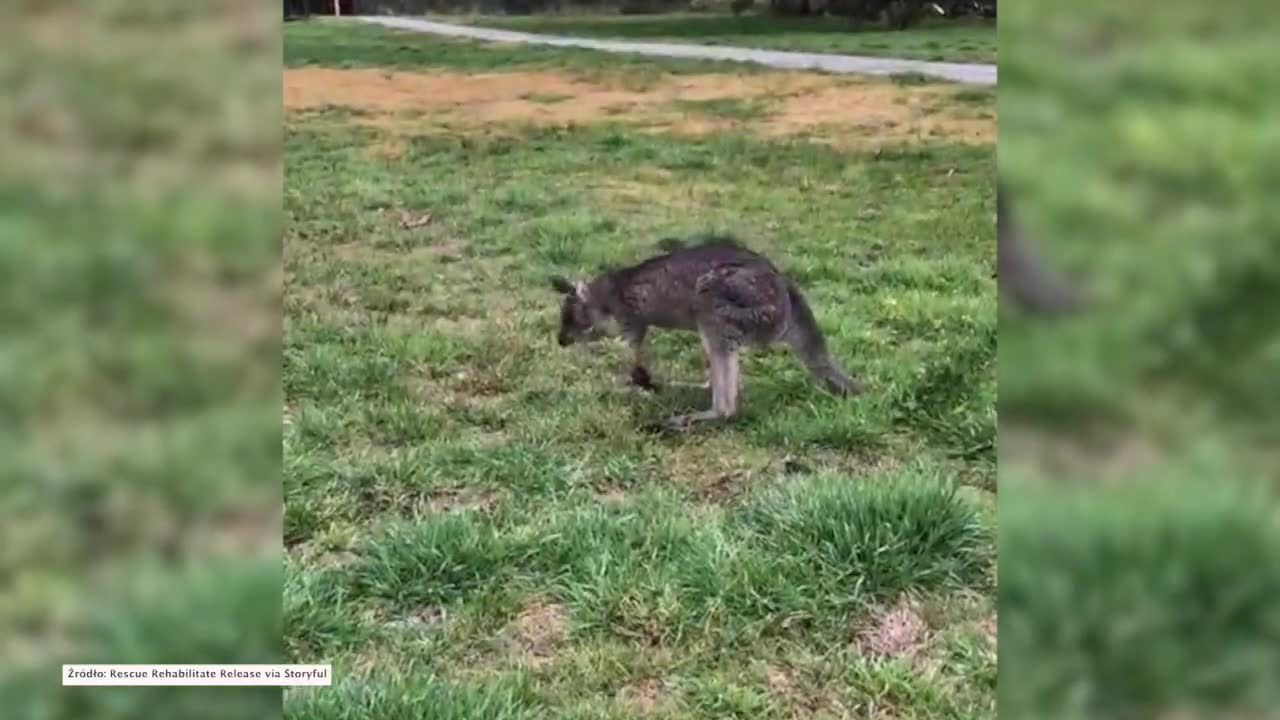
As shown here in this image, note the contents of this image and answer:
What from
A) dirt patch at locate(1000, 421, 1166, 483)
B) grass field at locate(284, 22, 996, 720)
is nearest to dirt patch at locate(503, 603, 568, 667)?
grass field at locate(284, 22, 996, 720)

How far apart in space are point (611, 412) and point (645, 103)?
74 centimetres

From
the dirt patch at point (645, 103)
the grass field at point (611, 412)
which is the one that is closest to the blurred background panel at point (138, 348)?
the grass field at point (611, 412)

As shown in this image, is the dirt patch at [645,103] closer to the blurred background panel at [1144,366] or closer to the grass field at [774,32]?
the grass field at [774,32]

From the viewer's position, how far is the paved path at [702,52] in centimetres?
299

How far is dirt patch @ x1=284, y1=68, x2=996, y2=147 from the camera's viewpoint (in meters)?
3.04

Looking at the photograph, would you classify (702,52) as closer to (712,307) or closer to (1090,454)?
(712,307)

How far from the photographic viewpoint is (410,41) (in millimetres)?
3049

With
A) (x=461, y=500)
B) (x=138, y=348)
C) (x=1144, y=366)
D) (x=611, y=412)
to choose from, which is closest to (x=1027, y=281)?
(x=1144, y=366)

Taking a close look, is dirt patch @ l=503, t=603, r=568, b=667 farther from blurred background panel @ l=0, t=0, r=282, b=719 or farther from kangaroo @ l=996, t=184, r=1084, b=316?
kangaroo @ l=996, t=184, r=1084, b=316

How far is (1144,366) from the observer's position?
234cm

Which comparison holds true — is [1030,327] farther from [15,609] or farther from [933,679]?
[15,609]

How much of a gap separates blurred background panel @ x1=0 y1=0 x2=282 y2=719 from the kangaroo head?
922 mm

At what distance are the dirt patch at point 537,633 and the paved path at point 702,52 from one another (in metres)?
1.25

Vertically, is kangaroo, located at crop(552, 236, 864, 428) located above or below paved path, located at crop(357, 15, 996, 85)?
below
